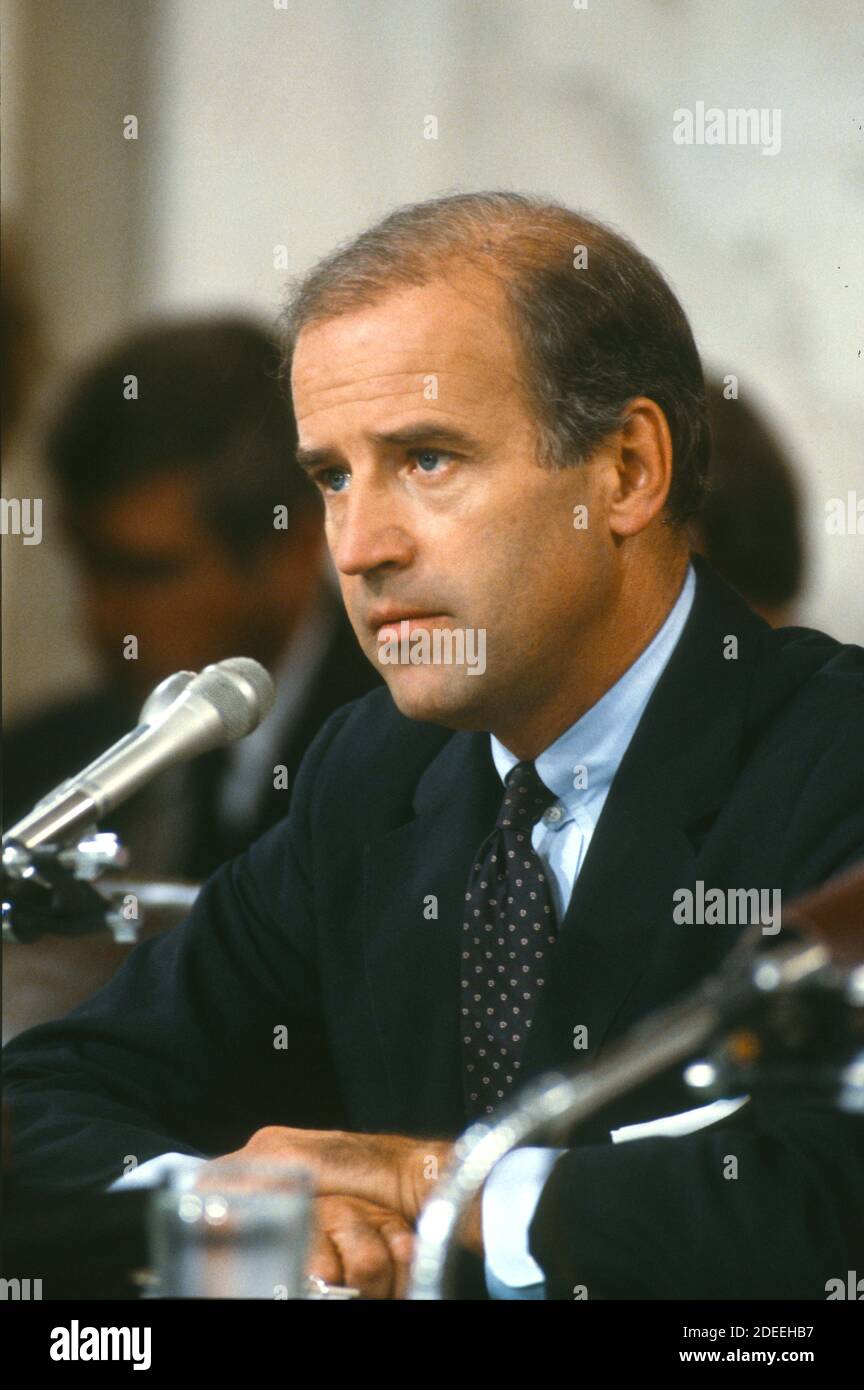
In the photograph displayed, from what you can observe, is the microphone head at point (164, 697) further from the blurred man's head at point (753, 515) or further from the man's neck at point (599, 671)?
the blurred man's head at point (753, 515)

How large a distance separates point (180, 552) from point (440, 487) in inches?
36.4

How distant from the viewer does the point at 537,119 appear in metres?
2.27

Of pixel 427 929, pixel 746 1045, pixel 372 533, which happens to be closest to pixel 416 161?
pixel 372 533

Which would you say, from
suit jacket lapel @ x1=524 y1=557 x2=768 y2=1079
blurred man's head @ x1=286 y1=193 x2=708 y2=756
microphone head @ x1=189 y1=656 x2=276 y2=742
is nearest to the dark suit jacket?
suit jacket lapel @ x1=524 y1=557 x2=768 y2=1079

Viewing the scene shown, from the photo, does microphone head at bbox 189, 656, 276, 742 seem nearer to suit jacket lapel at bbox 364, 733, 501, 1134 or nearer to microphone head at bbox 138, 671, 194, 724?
microphone head at bbox 138, 671, 194, 724

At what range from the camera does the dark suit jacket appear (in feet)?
4.62

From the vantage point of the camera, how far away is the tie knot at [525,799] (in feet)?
5.92

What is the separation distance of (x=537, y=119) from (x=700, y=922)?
1.14 metres

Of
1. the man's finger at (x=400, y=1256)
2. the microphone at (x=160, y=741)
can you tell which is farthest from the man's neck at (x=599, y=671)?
the man's finger at (x=400, y=1256)

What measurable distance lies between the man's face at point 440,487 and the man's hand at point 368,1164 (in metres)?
0.45

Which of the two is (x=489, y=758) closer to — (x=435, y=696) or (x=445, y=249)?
(x=435, y=696)
